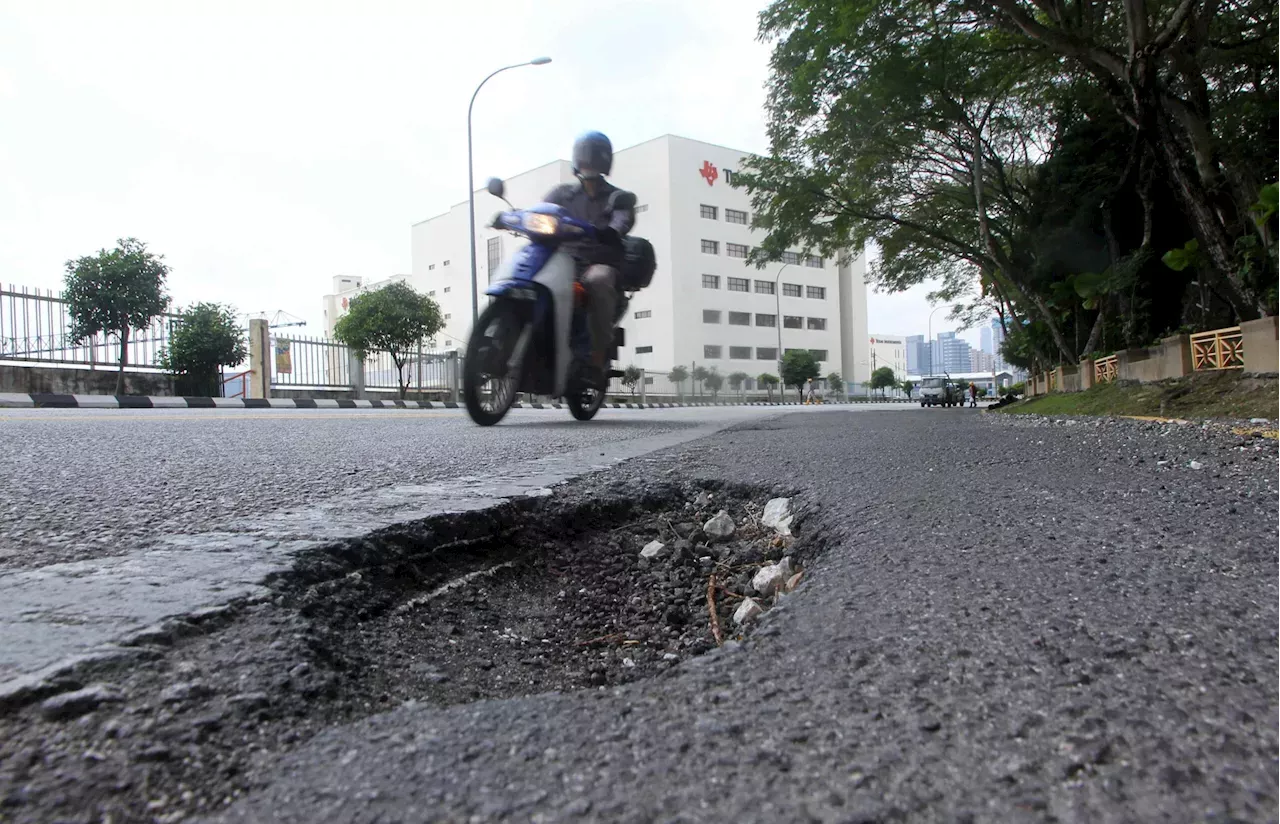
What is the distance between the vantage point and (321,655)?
1081 millimetres

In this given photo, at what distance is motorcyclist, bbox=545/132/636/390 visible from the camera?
5449 mm

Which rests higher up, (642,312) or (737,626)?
(642,312)

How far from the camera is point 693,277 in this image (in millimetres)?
51969

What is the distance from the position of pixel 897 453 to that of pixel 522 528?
1.90 metres

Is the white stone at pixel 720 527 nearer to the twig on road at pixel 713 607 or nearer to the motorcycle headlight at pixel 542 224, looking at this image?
the twig on road at pixel 713 607

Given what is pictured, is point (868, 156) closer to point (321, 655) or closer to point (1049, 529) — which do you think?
point (1049, 529)

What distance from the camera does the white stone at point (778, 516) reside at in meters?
2.17

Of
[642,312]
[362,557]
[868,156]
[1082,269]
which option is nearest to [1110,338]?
[1082,269]

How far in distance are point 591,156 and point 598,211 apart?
39cm

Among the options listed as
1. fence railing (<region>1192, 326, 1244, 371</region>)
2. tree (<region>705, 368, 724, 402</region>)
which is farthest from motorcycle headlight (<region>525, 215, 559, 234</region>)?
tree (<region>705, 368, 724, 402</region>)

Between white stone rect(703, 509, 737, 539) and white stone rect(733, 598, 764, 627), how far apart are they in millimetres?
656

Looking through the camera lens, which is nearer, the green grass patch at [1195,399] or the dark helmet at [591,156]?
the dark helmet at [591,156]

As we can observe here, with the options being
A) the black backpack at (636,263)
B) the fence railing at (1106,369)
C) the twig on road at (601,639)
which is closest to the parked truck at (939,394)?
the fence railing at (1106,369)

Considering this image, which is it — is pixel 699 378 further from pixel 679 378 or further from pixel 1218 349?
pixel 1218 349
